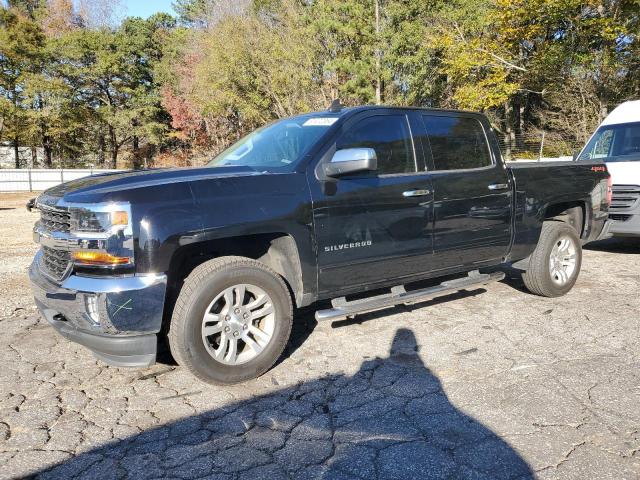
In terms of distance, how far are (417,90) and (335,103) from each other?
21741mm

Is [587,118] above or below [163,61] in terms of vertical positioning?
below

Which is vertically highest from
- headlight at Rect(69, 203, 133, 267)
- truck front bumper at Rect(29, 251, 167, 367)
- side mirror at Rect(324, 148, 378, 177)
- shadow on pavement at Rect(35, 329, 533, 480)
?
side mirror at Rect(324, 148, 378, 177)

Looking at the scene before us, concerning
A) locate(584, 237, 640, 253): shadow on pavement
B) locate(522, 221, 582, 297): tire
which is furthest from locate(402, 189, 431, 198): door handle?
locate(584, 237, 640, 253): shadow on pavement

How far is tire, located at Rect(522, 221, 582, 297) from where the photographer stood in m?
5.39

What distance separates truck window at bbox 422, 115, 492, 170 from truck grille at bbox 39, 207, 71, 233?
305 centimetres

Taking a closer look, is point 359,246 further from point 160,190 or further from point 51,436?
point 51,436

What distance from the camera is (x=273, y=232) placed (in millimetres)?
3617

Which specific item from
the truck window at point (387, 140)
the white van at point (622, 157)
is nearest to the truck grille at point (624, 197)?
the white van at point (622, 157)

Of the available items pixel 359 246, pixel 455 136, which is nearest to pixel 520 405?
pixel 359 246

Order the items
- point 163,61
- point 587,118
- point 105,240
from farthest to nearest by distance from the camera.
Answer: point 163,61, point 587,118, point 105,240

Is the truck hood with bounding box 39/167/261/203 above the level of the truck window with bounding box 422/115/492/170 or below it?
below

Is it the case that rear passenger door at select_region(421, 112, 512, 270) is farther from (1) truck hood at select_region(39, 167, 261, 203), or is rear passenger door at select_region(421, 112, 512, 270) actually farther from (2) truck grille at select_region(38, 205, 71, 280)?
(2) truck grille at select_region(38, 205, 71, 280)

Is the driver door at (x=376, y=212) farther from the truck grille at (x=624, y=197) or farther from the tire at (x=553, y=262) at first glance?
the truck grille at (x=624, y=197)

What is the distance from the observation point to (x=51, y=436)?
2.85 metres
